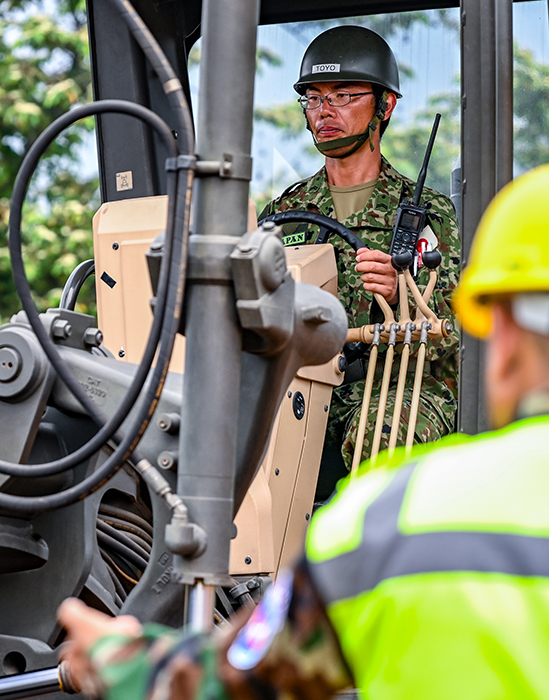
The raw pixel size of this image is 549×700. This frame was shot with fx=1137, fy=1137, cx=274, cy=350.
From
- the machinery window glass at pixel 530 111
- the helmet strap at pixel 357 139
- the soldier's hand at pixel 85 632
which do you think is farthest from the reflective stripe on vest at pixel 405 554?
the helmet strap at pixel 357 139

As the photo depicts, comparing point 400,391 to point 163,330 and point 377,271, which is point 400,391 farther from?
point 163,330

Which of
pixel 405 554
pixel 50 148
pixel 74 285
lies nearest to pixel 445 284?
pixel 74 285

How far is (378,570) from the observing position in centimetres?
79

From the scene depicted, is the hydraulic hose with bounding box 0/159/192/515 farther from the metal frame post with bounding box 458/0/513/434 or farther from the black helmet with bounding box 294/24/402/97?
the black helmet with bounding box 294/24/402/97

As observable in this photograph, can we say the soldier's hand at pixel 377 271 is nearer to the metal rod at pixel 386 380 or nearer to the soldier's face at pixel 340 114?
the metal rod at pixel 386 380

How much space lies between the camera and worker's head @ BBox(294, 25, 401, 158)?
3.41 metres

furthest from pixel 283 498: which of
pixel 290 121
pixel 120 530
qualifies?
pixel 290 121

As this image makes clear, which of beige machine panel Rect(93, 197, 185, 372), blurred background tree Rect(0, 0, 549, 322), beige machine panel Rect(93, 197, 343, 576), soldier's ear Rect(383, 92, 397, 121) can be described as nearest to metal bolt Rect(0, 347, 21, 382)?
beige machine panel Rect(93, 197, 343, 576)

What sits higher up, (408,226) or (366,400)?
(408,226)

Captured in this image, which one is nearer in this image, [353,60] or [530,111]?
[530,111]

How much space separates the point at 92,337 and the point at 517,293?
1325 mm

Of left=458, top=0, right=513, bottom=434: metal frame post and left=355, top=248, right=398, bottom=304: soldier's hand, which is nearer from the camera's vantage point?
left=458, top=0, right=513, bottom=434: metal frame post

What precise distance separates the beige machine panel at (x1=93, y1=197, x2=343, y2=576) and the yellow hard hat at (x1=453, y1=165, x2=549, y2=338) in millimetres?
1724

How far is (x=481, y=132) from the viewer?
2.13m
